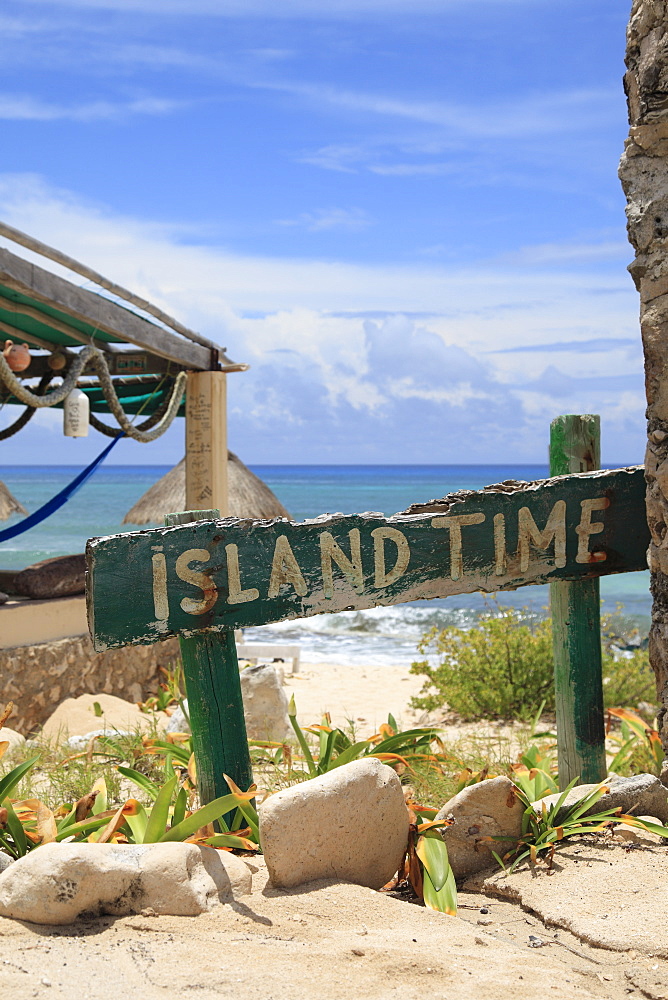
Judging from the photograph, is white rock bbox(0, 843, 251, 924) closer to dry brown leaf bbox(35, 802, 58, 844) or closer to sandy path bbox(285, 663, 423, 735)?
dry brown leaf bbox(35, 802, 58, 844)

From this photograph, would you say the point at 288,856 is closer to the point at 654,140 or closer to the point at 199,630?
the point at 199,630

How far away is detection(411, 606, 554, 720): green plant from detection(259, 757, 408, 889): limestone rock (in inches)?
118

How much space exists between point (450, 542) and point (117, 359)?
15.6ft

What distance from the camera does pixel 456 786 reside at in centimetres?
313

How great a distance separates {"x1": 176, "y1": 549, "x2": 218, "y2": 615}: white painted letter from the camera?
8.61 feet

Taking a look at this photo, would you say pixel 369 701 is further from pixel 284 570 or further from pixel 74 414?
pixel 284 570

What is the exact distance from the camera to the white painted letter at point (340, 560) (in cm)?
278

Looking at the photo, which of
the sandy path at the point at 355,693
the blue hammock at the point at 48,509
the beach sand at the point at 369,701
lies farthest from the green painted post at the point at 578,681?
the blue hammock at the point at 48,509

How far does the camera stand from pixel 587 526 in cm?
307

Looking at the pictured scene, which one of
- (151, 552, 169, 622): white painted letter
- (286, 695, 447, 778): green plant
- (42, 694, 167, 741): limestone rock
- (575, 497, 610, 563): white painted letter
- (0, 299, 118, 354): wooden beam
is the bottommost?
(42, 694, 167, 741): limestone rock

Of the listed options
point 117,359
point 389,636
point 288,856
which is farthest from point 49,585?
point 389,636

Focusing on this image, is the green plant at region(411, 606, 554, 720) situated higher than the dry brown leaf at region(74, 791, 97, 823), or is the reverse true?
the dry brown leaf at region(74, 791, 97, 823)

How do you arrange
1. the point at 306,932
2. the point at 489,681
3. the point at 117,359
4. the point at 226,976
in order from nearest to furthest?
1. the point at 226,976
2. the point at 306,932
3. the point at 489,681
4. the point at 117,359

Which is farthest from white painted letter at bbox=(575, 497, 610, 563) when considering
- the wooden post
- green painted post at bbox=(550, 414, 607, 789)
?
the wooden post
